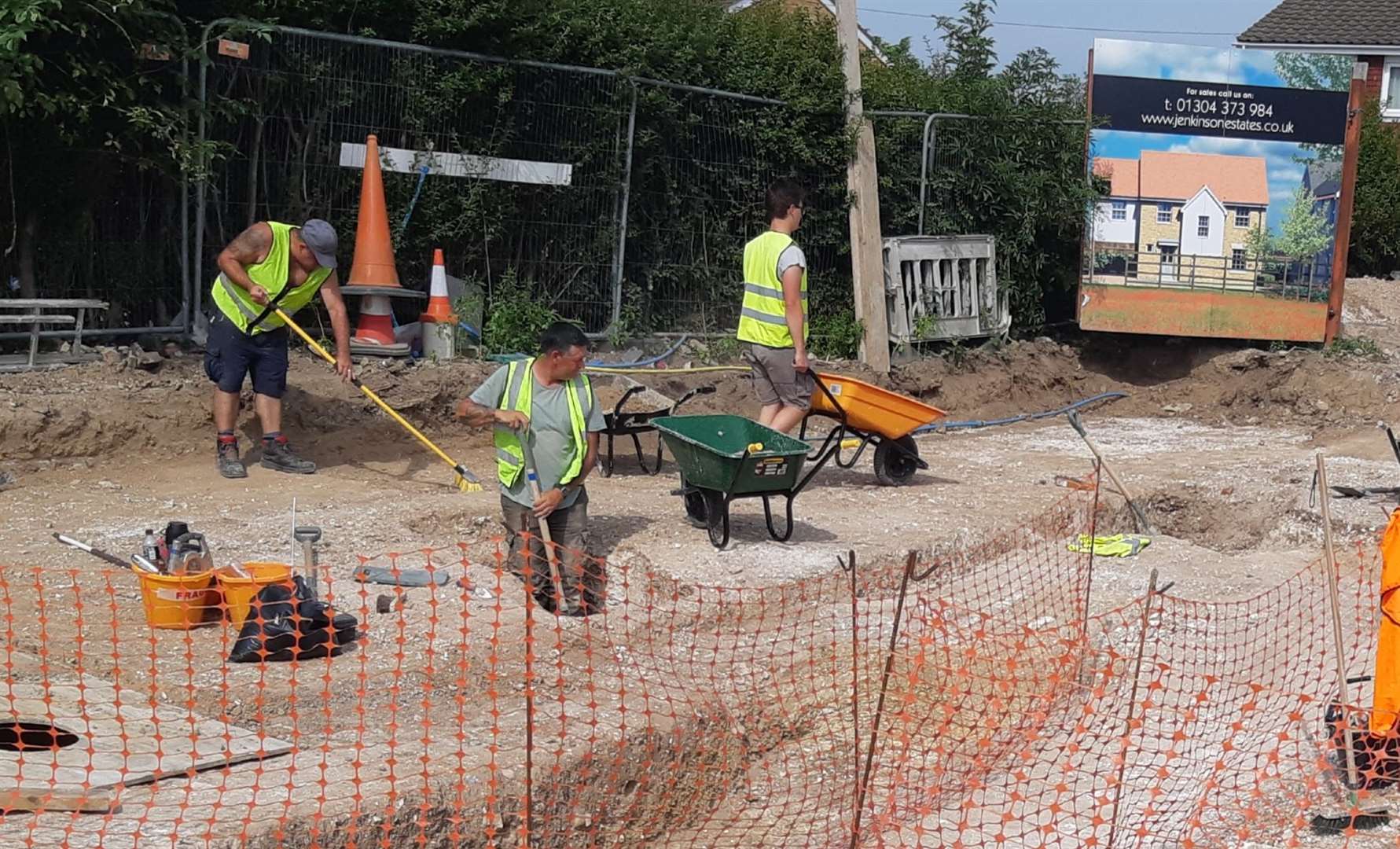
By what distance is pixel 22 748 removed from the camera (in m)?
4.89

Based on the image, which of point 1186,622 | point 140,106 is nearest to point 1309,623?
point 1186,622

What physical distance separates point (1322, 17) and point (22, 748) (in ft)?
90.9

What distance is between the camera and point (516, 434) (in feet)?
22.9

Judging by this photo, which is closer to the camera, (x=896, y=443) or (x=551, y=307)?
(x=896, y=443)

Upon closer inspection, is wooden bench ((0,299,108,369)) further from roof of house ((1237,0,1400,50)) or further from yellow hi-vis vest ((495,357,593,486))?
roof of house ((1237,0,1400,50))

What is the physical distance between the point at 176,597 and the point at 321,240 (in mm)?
3052

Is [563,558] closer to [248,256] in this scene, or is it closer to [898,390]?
[248,256]

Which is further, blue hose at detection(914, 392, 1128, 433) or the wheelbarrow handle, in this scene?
blue hose at detection(914, 392, 1128, 433)

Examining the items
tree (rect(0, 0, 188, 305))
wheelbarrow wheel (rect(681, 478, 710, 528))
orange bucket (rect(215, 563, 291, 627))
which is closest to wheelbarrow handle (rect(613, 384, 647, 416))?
wheelbarrow wheel (rect(681, 478, 710, 528))

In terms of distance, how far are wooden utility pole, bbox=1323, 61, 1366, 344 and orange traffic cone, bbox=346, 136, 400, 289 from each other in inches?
360

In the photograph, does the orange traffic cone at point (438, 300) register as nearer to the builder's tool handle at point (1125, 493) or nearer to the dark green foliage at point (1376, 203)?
the builder's tool handle at point (1125, 493)

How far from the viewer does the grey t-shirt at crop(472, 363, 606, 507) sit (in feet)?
23.0

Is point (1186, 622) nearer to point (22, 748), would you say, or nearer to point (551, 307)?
point (22, 748)

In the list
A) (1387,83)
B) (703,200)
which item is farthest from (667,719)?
(1387,83)
